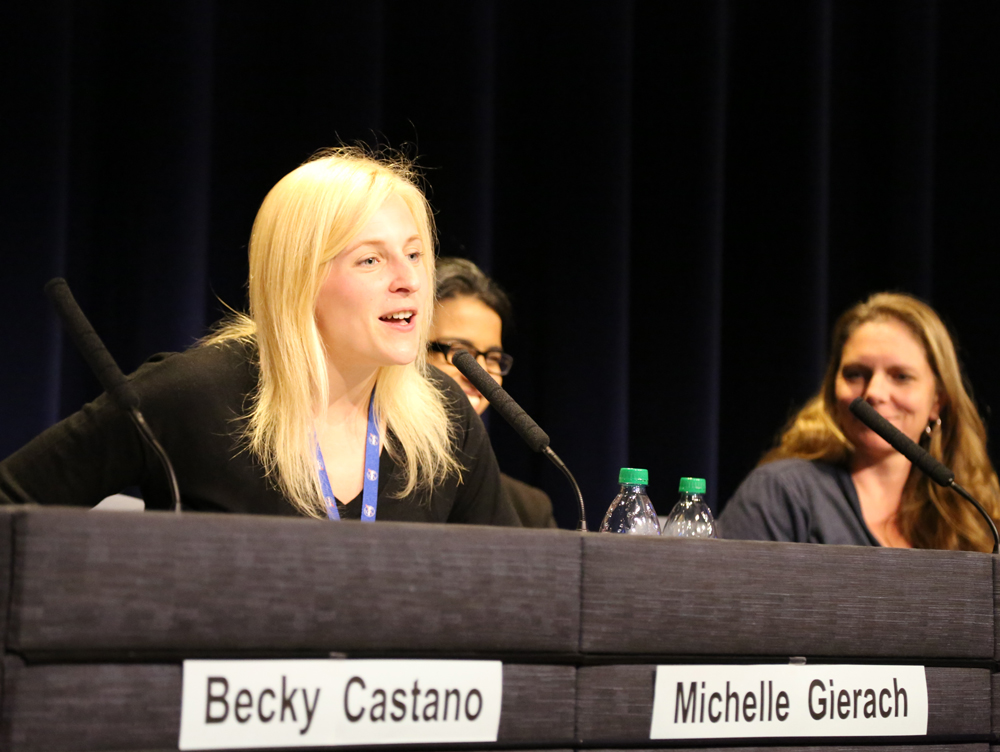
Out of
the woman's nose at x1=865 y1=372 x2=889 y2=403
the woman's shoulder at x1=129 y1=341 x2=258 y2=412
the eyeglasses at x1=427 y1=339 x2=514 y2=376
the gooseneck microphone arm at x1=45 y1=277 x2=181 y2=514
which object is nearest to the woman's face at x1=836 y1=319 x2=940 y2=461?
the woman's nose at x1=865 y1=372 x2=889 y2=403

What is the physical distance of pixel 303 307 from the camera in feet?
4.66

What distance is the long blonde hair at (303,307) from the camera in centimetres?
137

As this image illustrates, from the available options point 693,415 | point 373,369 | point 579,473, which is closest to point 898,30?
point 693,415

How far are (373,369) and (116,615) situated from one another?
712 mm

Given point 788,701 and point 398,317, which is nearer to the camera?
point 788,701

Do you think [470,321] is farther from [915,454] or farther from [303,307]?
[915,454]

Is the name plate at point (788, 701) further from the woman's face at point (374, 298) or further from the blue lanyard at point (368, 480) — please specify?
the woman's face at point (374, 298)

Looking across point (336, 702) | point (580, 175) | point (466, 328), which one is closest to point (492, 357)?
point (466, 328)

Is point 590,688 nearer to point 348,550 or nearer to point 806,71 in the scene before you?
point 348,550

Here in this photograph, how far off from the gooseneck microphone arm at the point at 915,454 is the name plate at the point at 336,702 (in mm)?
654

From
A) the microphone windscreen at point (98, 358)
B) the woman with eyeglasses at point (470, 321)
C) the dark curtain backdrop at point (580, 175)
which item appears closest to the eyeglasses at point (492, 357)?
the woman with eyeglasses at point (470, 321)

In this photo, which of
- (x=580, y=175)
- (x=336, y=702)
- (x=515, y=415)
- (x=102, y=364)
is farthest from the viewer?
(x=580, y=175)

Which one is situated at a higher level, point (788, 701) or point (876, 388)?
point (876, 388)

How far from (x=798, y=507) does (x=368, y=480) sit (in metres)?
0.97
